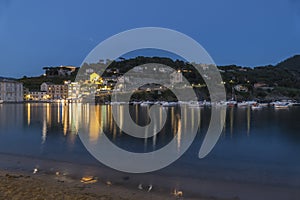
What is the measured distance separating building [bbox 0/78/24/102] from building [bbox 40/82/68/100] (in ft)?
51.1

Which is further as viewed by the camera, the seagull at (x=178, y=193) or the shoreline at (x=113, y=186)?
the seagull at (x=178, y=193)

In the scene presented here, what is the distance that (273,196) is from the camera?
729 centimetres

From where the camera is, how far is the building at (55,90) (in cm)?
13275

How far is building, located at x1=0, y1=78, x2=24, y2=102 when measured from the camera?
11119cm

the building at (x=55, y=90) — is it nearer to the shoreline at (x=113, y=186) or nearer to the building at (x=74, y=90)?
the building at (x=74, y=90)

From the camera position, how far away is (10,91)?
11362cm

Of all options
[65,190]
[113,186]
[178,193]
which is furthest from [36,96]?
[178,193]

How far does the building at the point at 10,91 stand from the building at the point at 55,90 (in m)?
15.6

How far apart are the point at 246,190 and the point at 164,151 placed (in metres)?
6.22

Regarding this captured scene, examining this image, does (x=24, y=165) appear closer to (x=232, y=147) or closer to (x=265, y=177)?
(x=265, y=177)

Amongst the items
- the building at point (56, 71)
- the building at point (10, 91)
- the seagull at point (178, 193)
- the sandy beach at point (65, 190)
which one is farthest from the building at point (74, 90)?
the seagull at point (178, 193)

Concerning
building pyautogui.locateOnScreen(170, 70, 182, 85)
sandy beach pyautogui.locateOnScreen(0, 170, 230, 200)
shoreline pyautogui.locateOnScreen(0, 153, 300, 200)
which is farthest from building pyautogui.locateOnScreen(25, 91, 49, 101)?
sandy beach pyautogui.locateOnScreen(0, 170, 230, 200)

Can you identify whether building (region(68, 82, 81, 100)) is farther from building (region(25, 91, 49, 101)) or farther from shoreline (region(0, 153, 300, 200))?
shoreline (region(0, 153, 300, 200))

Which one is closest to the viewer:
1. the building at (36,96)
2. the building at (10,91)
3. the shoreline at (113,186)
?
the shoreline at (113,186)
